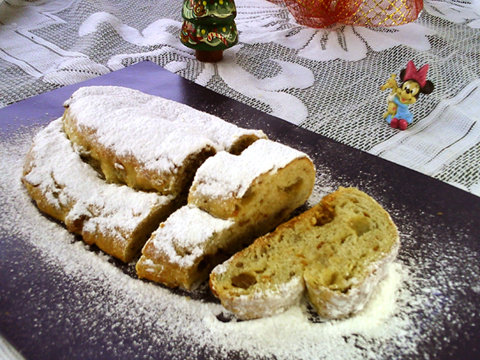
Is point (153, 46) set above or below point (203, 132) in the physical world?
below

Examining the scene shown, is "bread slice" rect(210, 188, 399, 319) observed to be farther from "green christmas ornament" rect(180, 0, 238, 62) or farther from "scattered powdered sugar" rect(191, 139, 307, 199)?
"green christmas ornament" rect(180, 0, 238, 62)

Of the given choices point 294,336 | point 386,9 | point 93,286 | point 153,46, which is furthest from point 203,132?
point 386,9

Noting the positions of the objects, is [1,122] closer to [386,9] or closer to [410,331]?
[410,331]

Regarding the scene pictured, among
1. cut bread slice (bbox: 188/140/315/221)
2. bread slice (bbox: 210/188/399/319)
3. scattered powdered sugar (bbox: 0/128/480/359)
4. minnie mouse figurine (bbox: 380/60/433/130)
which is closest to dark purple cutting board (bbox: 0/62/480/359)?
scattered powdered sugar (bbox: 0/128/480/359)

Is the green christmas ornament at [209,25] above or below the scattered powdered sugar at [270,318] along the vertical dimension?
above

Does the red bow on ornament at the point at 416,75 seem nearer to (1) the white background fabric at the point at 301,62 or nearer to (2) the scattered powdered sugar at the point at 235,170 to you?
(1) the white background fabric at the point at 301,62

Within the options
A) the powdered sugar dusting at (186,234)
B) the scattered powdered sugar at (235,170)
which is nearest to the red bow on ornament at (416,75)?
the scattered powdered sugar at (235,170)
